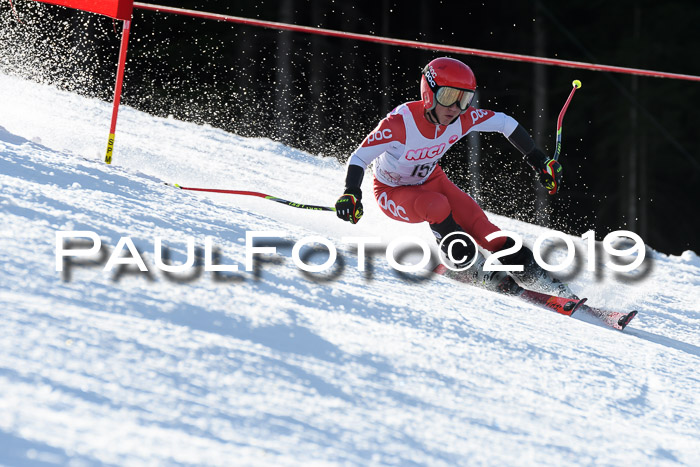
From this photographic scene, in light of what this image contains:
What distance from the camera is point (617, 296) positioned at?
3.95 meters

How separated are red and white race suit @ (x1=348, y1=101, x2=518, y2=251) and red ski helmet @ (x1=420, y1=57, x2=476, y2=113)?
0.13 meters

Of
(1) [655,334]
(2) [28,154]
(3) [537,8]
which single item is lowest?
(1) [655,334]

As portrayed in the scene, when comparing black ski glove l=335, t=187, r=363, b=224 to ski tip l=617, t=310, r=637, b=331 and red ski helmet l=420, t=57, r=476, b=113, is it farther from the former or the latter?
ski tip l=617, t=310, r=637, b=331

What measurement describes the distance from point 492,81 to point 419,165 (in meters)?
11.7

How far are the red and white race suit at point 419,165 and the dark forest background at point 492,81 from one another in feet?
28.9

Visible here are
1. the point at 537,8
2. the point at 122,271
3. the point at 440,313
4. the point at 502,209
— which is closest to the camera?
the point at 122,271

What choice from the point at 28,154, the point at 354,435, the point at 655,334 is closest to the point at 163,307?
the point at 354,435

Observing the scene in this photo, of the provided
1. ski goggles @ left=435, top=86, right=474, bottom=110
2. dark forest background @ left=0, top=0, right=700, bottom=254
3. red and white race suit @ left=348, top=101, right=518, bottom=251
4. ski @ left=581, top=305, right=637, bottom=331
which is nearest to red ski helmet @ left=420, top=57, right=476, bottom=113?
ski goggles @ left=435, top=86, right=474, bottom=110

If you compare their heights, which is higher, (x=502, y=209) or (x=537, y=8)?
(x=537, y=8)

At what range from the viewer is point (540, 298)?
3.25 m

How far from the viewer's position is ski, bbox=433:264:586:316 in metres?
3.16

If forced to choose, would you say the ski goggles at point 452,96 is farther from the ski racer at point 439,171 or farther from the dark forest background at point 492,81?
the dark forest background at point 492,81

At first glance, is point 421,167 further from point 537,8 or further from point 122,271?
point 537,8

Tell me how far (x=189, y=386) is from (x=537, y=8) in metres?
13.3
